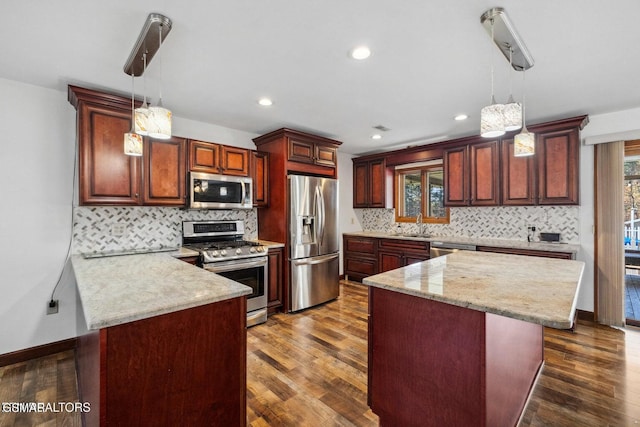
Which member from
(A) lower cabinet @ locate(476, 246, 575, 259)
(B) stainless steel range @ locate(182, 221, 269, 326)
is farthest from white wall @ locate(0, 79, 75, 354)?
(A) lower cabinet @ locate(476, 246, 575, 259)

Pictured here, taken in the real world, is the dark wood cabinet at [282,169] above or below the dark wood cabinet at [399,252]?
above

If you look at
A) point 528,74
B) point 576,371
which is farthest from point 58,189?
point 576,371

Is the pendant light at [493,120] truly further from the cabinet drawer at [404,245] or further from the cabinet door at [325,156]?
the cabinet drawer at [404,245]

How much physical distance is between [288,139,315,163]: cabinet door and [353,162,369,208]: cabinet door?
1651mm

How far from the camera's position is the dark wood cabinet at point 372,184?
5.13 metres

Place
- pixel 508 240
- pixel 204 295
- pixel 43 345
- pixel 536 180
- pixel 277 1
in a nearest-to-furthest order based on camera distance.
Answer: pixel 204 295 → pixel 277 1 → pixel 43 345 → pixel 536 180 → pixel 508 240

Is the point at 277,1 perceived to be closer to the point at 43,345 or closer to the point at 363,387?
the point at 363,387

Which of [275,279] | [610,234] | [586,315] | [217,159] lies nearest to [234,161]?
[217,159]

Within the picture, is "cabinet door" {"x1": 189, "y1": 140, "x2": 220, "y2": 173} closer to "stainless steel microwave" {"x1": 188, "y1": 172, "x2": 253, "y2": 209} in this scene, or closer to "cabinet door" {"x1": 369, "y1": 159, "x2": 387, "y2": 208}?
"stainless steel microwave" {"x1": 188, "y1": 172, "x2": 253, "y2": 209}

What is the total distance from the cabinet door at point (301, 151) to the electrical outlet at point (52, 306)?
274cm

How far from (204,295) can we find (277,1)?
1541 millimetres

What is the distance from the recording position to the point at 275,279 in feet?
12.0

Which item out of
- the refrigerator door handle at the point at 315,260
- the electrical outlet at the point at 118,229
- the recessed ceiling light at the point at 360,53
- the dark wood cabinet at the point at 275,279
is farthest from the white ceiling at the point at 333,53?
the refrigerator door handle at the point at 315,260

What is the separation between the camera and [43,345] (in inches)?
103
